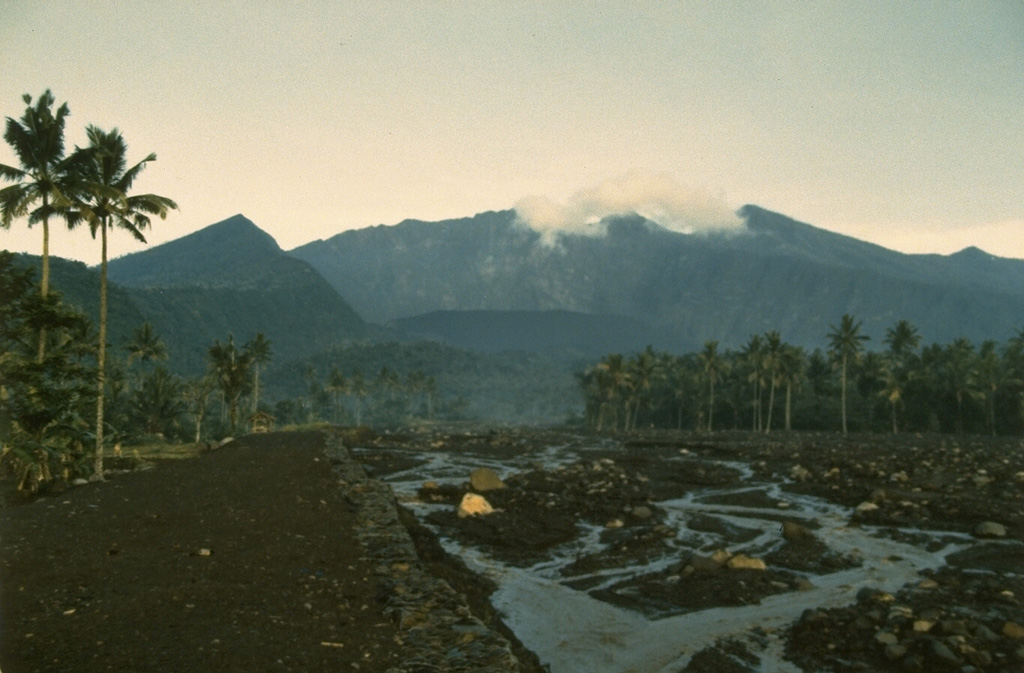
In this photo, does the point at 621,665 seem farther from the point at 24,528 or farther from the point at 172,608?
the point at 24,528

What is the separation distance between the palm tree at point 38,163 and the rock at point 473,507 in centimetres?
1497

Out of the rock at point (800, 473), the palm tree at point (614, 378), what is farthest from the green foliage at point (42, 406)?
the palm tree at point (614, 378)

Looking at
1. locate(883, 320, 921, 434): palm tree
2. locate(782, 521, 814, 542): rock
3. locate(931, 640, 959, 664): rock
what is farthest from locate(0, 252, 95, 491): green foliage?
locate(883, 320, 921, 434): palm tree

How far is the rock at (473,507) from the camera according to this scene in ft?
81.0

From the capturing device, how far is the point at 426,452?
58.8 meters

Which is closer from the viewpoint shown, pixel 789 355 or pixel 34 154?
A: pixel 34 154

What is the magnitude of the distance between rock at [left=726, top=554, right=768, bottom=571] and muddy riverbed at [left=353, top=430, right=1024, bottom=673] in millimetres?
82

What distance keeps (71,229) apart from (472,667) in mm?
22691

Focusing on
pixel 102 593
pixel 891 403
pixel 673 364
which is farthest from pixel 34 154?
pixel 673 364

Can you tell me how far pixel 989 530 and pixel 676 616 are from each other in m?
12.9

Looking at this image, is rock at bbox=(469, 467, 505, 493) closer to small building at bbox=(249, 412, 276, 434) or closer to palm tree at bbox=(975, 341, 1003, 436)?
small building at bbox=(249, 412, 276, 434)

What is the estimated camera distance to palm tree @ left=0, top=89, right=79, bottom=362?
22.3 m

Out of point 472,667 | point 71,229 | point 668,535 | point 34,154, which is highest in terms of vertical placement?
point 34,154

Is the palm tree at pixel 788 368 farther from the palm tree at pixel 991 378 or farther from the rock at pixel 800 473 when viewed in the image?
the rock at pixel 800 473
